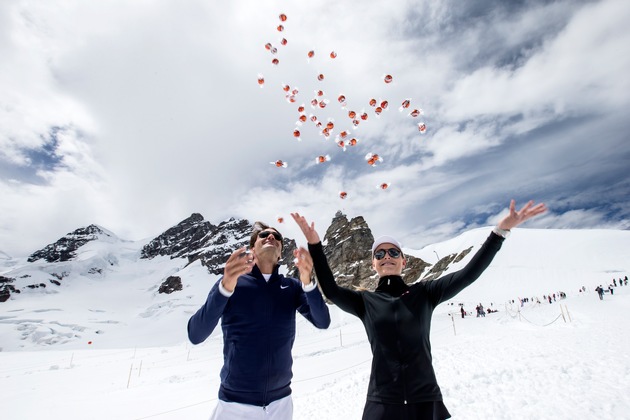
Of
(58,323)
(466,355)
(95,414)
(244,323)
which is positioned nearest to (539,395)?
(466,355)

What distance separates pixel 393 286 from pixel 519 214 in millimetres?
1587

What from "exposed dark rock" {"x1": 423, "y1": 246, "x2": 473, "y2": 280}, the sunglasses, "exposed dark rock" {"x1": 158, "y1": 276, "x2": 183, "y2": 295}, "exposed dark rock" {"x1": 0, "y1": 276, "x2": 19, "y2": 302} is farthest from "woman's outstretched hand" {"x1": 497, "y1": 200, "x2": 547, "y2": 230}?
"exposed dark rock" {"x1": 0, "y1": 276, "x2": 19, "y2": 302}

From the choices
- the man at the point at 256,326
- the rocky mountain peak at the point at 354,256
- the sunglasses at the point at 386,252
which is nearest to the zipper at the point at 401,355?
the sunglasses at the point at 386,252

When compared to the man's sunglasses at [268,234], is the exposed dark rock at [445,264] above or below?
above

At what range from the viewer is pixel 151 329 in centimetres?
9406

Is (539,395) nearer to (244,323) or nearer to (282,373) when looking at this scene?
(282,373)

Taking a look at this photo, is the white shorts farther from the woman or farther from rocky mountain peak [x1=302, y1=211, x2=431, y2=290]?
rocky mountain peak [x1=302, y1=211, x2=431, y2=290]

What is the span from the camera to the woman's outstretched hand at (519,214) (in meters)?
3.44

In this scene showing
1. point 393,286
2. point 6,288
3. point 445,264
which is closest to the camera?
point 393,286

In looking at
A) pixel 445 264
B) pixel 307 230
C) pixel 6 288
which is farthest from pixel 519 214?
pixel 6 288

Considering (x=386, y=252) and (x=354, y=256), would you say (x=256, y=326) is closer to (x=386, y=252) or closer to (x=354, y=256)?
(x=386, y=252)

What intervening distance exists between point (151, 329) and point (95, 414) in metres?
95.6

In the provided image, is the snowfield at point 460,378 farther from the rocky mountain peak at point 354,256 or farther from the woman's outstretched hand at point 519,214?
the rocky mountain peak at point 354,256

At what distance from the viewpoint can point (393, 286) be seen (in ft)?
12.1
